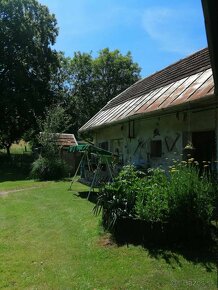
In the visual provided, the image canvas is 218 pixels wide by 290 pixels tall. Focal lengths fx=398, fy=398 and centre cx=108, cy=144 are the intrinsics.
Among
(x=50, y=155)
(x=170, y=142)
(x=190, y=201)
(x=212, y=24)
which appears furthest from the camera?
(x=50, y=155)

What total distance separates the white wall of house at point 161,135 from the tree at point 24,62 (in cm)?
1710

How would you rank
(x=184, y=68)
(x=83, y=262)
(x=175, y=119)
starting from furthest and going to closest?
(x=184, y=68)
(x=175, y=119)
(x=83, y=262)

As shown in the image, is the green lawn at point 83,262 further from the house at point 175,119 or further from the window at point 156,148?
the window at point 156,148

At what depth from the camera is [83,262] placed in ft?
21.1

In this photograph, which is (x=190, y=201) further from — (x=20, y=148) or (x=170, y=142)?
(x=20, y=148)

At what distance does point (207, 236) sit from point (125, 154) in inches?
345

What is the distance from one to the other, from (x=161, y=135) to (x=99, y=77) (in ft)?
115

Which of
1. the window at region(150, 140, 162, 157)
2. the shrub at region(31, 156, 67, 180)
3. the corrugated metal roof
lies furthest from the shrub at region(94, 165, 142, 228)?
the shrub at region(31, 156, 67, 180)

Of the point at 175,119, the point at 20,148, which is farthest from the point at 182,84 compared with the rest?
the point at 20,148

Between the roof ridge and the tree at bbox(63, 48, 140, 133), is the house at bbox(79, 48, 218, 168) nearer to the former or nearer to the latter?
the roof ridge

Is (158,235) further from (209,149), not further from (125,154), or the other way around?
(125,154)

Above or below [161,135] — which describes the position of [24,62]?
above

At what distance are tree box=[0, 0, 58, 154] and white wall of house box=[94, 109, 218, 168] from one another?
56.1 ft

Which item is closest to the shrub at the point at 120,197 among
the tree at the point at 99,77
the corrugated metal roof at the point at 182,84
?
the corrugated metal roof at the point at 182,84
